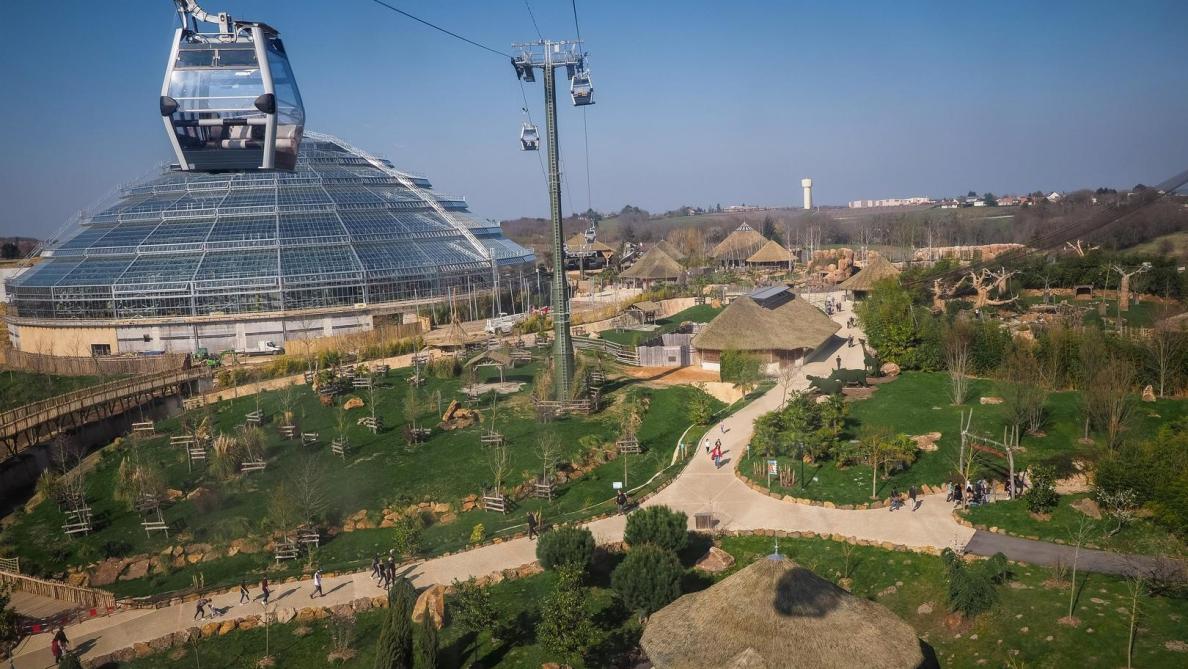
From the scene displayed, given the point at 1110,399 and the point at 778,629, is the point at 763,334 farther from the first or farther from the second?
the point at 778,629

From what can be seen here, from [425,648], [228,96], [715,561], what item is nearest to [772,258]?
[715,561]

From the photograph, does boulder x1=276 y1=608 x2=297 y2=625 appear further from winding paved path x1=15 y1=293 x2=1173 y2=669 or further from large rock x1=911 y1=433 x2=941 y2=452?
large rock x1=911 y1=433 x2=941 y2=452

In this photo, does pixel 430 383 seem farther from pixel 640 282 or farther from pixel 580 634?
pixel 640 282

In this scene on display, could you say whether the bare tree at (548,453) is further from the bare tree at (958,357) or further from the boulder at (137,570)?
the bare tree at (958,357)

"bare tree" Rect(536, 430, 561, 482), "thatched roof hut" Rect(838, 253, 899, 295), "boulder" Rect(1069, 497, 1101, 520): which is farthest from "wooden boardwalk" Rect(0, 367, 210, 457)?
"thatched roof hut" Rect(838, 253, 899, 295)

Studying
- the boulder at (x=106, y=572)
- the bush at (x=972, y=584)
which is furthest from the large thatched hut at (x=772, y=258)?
the boulder at (x=106, y=572)

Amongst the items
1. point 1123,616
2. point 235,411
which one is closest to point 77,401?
A: point 235,411
